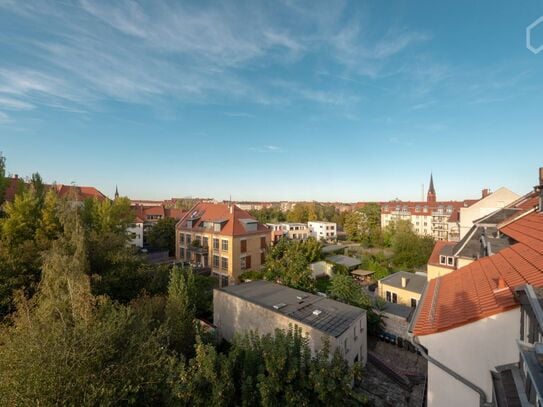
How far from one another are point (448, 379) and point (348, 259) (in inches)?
1150

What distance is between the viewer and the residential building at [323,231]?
187 ft

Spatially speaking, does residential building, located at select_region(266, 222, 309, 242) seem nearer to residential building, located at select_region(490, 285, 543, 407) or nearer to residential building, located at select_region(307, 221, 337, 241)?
residential building, located at select_region(307, 221, 337, 241)

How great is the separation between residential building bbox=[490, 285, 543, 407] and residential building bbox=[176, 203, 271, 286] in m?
22.4

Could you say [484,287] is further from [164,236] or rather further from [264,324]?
[164,236]

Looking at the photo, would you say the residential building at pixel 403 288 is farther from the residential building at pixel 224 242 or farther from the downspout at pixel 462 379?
the downspout at pixel 462 379

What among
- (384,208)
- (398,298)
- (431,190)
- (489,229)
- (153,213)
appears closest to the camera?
(489,229)

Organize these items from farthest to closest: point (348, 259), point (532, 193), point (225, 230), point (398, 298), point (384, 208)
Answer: point (384, 208), point (348, 259), point (225, 230), point (398, 298), point (532, 193)

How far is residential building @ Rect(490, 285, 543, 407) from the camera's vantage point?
3159 mm

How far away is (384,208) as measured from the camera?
64.2 meters

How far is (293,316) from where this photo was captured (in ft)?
38.0

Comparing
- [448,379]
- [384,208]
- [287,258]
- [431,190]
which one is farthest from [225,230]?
[431,190]

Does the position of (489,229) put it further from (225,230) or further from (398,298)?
(225,230)

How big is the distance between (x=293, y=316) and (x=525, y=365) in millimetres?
9180

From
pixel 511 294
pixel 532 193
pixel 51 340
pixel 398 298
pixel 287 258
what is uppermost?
pixel 532 193
